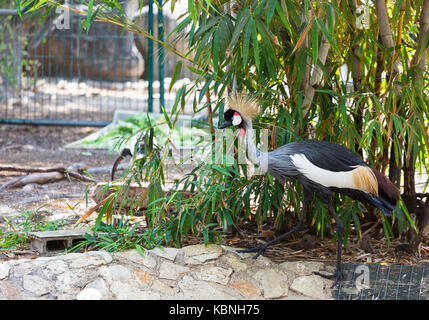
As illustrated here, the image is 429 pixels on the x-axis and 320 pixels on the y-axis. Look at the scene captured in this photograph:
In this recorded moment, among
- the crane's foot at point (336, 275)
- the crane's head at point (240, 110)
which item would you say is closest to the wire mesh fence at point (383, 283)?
the crane's foot at point (336, 275)

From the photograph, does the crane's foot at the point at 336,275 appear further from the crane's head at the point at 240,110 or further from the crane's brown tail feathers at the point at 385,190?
the crane's head at the point at 240,110

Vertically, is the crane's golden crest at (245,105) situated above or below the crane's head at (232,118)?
above

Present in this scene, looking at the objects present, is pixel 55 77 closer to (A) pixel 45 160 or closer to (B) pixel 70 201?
(A) pixel 45 160

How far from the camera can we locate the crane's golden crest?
11.3 feet

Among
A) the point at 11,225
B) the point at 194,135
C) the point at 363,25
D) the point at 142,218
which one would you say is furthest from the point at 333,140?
the point at 194,135

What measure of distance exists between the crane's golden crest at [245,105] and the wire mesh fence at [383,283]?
1054 mm

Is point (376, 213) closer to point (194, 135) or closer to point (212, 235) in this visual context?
point (212, 235)

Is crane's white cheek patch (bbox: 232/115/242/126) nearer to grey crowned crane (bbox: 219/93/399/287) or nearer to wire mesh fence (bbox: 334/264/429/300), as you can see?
grey crowned crane (bbox: 219/93/399/287)

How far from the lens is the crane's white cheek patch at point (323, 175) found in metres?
3.36

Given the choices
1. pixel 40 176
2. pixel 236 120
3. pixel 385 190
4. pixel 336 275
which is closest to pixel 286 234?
pixel 336 275

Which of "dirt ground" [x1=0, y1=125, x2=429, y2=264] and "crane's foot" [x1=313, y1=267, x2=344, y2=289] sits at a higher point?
"dirt ground" [x1=0, y1=125, x2=429, y2=264]

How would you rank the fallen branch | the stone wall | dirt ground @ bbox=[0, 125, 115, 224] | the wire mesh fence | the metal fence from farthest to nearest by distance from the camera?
1. the metal fence
2. the fallen branch
3. dirt ground @ bbox=[0, 125, 115, 224]
4. the wire mesh fence
5. the stone wall

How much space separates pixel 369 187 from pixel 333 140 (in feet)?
1.57

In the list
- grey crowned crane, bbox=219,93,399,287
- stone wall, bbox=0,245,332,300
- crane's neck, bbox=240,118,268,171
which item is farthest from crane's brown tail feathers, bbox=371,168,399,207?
crane's neck, bbox=240,118,268,171
